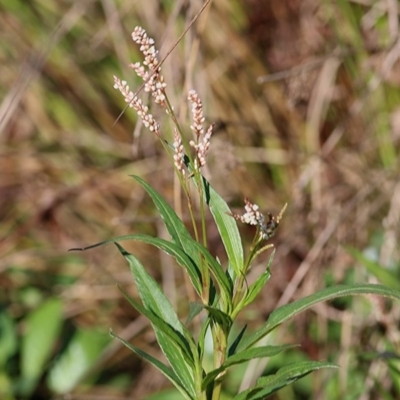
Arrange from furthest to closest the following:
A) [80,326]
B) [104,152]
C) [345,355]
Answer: [104,152] → [80,326] → [345,355]

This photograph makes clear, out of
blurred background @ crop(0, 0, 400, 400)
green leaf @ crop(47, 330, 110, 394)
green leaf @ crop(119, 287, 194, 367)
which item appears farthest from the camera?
green leaf @ crop(47, 330, 110, 394)

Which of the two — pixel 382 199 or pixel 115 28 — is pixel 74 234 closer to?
pixel 115 28

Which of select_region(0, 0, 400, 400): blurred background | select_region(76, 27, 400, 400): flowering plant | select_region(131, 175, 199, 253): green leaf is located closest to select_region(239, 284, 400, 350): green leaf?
select_region(76, 27, 400, 400): flowering plant

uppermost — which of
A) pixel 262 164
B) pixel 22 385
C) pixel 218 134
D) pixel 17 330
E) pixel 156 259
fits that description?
pixel 262 164

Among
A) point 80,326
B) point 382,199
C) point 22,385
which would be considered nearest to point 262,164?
point 382,199

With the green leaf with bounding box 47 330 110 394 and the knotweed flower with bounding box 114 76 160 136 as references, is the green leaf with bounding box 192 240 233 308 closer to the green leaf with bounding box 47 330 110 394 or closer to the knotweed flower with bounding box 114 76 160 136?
the knotweed flower with bounding box 114 76 160 136

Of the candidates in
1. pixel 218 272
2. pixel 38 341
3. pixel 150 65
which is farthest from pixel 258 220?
pixel 38 341

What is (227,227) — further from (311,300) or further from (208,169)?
(208,169)

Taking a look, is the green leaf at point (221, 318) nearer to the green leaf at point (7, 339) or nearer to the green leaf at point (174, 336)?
the green leaf at point (174, 336)
